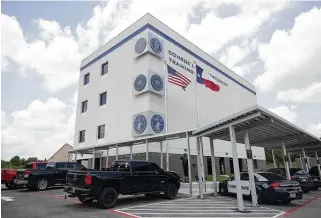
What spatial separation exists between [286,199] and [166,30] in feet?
64.6

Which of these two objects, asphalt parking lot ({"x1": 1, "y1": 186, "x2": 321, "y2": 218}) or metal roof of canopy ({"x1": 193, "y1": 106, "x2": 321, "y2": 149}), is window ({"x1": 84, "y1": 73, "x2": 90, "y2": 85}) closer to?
metal roof of canopy ({"x1": 193, "y1": 106, "x2": 321, "y2": 149})

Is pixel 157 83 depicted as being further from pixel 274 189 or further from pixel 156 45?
pixel 274 189

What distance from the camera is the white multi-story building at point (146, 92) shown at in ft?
73.8

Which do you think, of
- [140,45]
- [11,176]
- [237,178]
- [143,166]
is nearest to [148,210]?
[143,166]

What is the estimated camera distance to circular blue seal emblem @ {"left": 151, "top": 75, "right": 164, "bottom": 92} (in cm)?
2238

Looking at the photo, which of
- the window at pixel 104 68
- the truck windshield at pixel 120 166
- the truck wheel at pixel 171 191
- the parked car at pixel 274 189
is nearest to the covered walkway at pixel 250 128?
the parked car at pixel 274 189

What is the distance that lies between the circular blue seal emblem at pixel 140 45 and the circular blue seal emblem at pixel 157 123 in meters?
6.31

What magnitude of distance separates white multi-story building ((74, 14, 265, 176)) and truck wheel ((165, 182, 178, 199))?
8614mm

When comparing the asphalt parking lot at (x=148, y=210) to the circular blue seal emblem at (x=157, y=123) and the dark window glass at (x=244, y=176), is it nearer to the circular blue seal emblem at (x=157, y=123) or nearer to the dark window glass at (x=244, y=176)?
the dark window glass at (x=244, y=176)

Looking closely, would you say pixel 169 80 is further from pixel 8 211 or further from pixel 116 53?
pixel 8 211

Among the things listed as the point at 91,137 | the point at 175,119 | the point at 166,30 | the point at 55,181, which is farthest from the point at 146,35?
the point at 55,181

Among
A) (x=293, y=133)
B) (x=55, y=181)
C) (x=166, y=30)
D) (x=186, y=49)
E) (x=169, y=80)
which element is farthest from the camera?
(x=186, y=49)

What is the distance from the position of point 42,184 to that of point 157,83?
471 inches

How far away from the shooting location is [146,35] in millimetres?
23594
